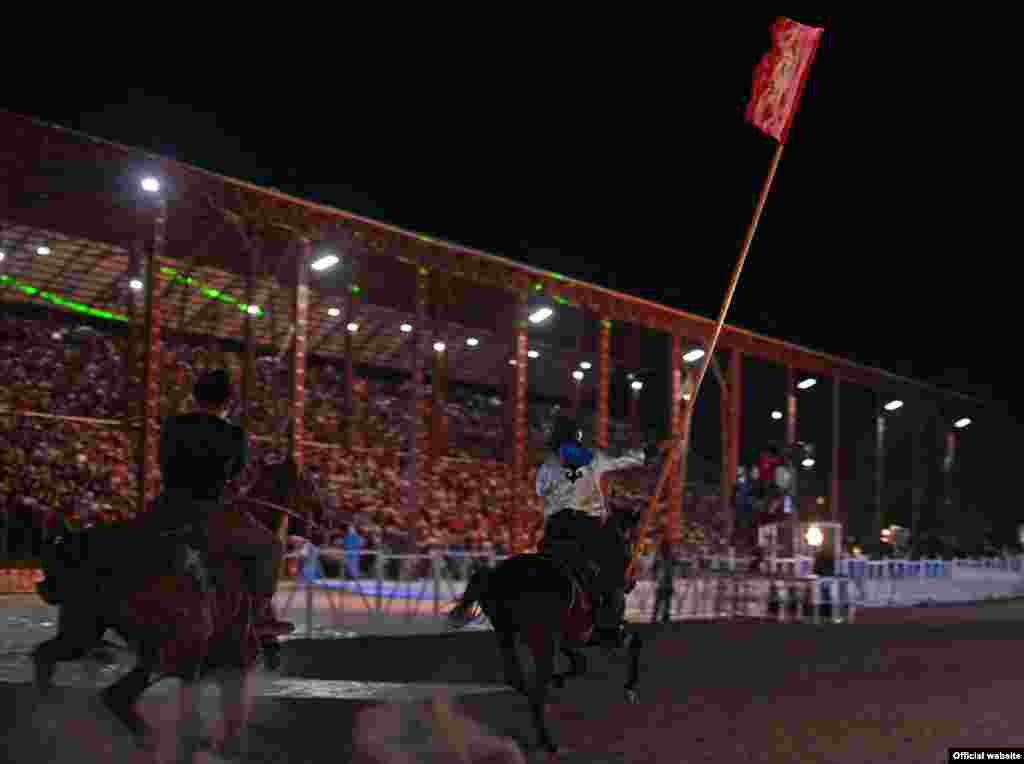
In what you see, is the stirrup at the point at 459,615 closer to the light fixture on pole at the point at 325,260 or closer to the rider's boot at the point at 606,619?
the rider's boot at the point at 606,619

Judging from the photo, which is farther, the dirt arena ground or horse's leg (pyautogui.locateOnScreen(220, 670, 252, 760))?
the dirt arena ground

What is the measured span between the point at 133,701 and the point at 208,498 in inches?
41.5

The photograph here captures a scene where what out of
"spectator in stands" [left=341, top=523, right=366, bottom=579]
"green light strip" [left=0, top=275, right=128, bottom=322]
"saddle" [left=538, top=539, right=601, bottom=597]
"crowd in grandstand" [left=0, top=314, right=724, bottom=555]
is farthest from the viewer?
"green light strip" [left=0, top=275, right=128, bottom=322]

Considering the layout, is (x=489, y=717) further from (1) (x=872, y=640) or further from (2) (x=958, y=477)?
(2) (x=958, y=477)

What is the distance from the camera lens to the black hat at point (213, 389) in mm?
6797

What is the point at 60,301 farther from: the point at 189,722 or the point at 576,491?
the point at 189,722

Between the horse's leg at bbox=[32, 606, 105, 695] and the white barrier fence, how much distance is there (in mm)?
8444

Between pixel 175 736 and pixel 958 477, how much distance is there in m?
48.0

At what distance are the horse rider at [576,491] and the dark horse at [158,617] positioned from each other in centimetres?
243

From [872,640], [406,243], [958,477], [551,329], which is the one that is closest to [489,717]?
[872,640]

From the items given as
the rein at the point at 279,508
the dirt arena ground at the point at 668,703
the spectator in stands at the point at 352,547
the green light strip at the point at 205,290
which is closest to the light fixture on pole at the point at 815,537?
the dirt arena ground at the point at 668,703

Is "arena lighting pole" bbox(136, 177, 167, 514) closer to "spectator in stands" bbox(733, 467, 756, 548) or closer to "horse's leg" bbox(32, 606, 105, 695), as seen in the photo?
"spectator in stands" bbox(733, 467, 756, 548)

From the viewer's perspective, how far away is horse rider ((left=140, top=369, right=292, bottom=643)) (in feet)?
20.3

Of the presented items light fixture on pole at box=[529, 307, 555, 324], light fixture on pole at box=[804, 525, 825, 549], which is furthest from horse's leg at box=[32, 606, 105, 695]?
light fixture on pole at box=[529, 307, 555, 324]
